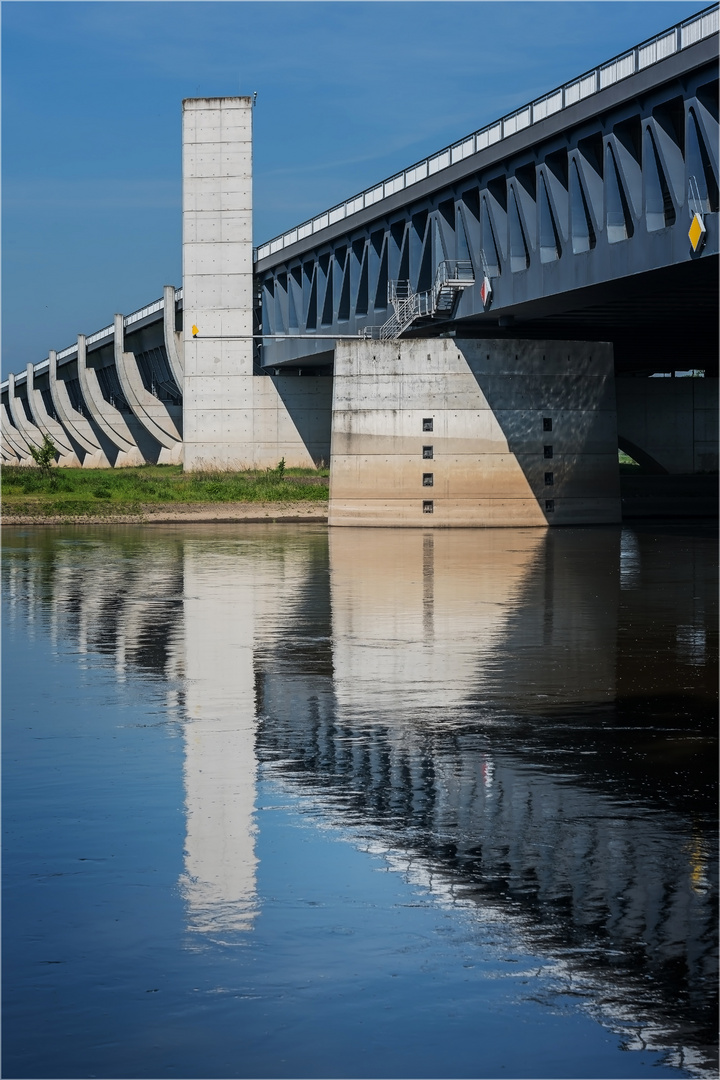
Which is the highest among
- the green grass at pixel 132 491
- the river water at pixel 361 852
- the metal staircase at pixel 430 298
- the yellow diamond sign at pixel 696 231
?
the metal staircase at pixel 430 298

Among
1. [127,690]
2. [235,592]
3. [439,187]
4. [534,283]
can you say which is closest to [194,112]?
[439,187]

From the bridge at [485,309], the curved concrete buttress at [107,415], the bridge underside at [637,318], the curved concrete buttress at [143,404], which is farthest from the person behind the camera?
the curved concrete buttress at [107,415]

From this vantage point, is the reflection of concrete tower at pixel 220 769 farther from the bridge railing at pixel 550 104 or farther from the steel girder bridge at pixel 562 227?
the bridge railing at pixel 550 104

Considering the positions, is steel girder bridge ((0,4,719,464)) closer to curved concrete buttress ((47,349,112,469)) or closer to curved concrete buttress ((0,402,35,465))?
curved concrete buttress ((47,349,112,469))

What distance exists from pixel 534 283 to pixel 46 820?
3317 centimetres

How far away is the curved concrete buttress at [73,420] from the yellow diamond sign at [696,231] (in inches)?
3620

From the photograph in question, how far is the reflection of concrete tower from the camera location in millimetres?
8797

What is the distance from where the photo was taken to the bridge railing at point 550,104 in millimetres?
31781

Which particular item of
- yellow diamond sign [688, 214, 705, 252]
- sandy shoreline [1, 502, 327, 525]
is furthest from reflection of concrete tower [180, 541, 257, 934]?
sandy shoreline [1, 502, 327, 525]

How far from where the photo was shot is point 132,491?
65.8 m

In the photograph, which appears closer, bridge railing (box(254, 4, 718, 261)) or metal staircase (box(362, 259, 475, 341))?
bridge railing (box(254, 4, 718, 261))

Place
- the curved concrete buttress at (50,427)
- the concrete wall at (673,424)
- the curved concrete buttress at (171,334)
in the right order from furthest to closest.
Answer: the curved concrete buttress at (50,427) < the curved concrete buttress at (171,334) < the concrete wall at (673,424)

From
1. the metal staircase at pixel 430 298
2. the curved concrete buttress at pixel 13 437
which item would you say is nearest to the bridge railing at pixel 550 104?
the metal staircase at pixel 430 298

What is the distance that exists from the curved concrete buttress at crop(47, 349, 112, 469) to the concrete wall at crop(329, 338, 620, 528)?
68817 mm
